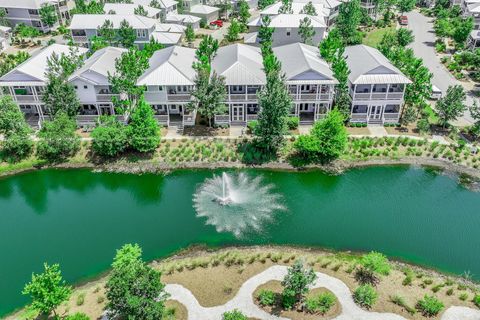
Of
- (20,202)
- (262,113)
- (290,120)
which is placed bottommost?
(20,202)

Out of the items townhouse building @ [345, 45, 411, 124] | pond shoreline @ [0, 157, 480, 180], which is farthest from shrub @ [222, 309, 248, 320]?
townhouse building @ [345, 45, 411, 124]

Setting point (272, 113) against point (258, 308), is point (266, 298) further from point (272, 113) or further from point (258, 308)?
point (272, 113)

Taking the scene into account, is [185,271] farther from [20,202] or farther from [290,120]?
[290,120]

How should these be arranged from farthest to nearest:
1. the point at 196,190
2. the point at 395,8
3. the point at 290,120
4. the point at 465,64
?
the point at 395,8 < the point at 465,64 < the point at 290,120 < the point at 196,190

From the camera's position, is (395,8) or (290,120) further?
(395,8)

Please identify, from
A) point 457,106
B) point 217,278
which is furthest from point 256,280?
point 457,106

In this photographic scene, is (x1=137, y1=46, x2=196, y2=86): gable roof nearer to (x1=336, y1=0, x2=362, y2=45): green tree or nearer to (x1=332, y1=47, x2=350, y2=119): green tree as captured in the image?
(x1=332, y1=47, x2=350, y2=119): green tree

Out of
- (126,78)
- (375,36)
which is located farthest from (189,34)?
(375,36)
